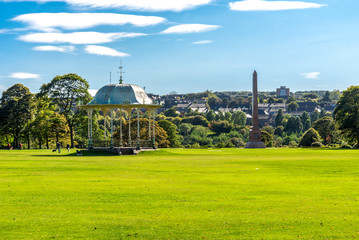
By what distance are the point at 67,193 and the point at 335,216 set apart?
985cm

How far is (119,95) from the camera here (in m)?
56.2

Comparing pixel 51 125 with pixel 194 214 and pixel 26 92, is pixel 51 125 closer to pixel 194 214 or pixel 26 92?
pixel 26 92

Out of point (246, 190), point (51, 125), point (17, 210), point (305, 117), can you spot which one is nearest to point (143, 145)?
point (51, 125)

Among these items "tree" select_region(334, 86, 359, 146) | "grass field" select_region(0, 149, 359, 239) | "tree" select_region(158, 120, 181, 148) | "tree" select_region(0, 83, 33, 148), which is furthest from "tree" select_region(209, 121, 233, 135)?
"grass field" select_region(0, 149, 359, 239)

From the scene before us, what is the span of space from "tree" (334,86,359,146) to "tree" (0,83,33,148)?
52.8m

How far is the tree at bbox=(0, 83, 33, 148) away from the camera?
83.6 m

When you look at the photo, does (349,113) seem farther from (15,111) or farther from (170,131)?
(15,111)

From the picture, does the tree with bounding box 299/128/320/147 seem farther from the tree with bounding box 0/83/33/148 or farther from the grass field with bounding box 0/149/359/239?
the grass field with bounding box 0/149/359/239

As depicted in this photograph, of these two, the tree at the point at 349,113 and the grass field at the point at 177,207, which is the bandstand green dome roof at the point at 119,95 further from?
the tree at the point at 349,113

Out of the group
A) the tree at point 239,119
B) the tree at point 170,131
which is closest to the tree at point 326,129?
the tree at point 170,131

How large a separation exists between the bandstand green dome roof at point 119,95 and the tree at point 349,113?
39159mm

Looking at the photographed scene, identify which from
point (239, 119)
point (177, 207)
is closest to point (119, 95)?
point (177, 207)

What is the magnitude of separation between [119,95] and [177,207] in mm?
41037

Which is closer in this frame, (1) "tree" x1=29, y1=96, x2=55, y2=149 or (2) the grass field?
(2) the grass field
